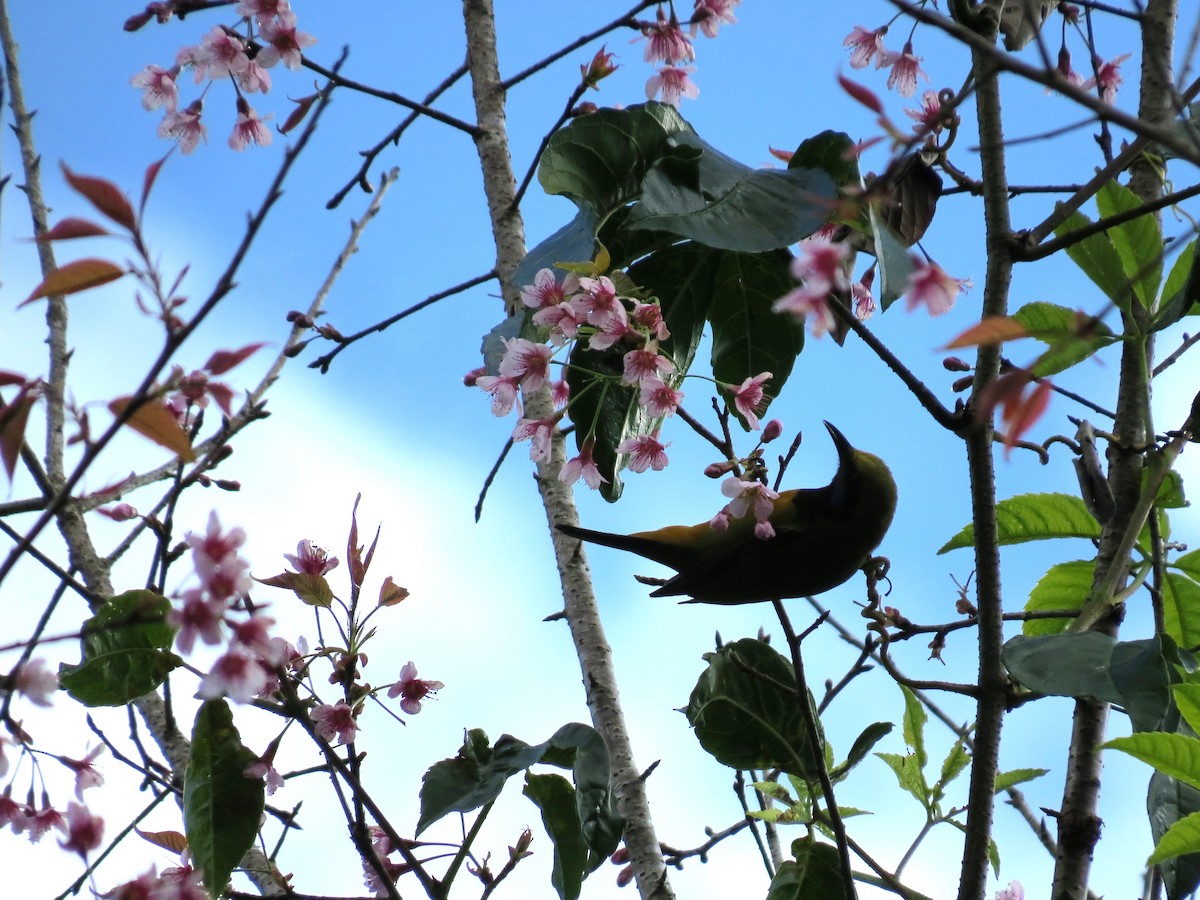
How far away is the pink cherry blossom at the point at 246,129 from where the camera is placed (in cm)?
286

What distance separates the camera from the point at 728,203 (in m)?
1.79

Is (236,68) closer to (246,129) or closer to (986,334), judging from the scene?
(246,129)

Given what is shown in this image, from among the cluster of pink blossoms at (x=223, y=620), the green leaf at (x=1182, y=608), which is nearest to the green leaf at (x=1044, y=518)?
the green leaf at (x=1182, y=608)

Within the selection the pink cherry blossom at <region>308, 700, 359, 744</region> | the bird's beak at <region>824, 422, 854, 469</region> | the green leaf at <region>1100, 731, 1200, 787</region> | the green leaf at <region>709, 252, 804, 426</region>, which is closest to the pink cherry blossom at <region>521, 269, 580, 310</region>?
the green leaf at <region>709, 252, 804, 426</region>

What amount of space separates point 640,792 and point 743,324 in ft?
3.19

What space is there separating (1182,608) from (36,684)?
2086mm

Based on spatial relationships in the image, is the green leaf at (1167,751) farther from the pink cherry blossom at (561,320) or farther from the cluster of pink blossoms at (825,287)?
the pink cherry blossom at (561,320)

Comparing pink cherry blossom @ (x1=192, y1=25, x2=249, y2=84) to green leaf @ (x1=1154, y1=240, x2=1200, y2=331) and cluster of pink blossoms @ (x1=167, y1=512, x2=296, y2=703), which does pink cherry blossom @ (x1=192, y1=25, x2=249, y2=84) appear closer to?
cluster of pink blossoms @ (x1=167, y1=512, x2=296, y2=703)

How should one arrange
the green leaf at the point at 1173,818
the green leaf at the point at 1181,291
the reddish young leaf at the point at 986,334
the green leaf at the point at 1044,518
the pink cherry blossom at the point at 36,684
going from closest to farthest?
the reddish young leaf at the point at 986,334, the pink cherry blossom at the point at 36,684, the green leaf at the point at 1173,818, the green leaf at the point at 1181,291, the green leaf at the point at 1044,518

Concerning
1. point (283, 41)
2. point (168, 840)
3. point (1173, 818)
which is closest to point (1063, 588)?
point (1173, 818)

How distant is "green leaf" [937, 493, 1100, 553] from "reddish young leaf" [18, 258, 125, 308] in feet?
6.11

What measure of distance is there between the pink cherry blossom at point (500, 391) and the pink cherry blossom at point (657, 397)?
242 mm

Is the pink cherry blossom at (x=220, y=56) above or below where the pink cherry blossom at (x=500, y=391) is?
above

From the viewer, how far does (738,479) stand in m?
1.98
